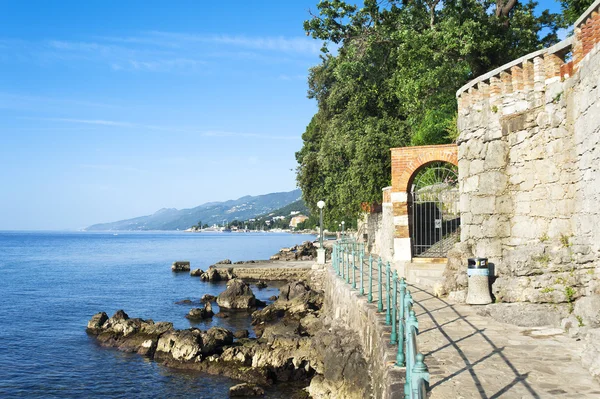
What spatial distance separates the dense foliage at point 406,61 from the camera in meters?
17.2

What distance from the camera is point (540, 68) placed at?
31.0 feet

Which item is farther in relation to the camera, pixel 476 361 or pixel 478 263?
pixel 478 263

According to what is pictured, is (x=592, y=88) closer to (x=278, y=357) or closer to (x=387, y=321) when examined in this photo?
(x=387, y=321)

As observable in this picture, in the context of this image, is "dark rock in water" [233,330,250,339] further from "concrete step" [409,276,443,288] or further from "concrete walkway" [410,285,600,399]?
"concrete walkway" [410,285,600,399]

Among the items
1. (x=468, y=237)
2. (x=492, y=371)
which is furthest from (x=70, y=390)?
(x=492, y=371)

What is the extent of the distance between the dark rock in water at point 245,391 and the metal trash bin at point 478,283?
18.7 ft

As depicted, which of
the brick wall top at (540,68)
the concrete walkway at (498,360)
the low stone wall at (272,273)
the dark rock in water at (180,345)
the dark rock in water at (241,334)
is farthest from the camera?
the low stone wall at (272,273)

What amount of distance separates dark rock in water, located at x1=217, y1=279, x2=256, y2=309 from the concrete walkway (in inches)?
661

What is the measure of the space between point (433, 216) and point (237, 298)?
33.2 feet

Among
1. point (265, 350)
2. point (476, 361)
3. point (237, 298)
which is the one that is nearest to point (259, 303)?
point (237, 298)

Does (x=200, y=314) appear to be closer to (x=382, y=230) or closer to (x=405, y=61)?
(x=382, y=230)

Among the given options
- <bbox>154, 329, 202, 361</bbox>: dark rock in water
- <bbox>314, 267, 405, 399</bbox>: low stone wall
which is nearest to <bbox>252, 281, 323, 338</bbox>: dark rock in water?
<bbox>154, 329, 202, 361</bbox>: dark rock in water

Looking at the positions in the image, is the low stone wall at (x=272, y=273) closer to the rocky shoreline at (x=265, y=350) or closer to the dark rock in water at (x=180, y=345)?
the rocky shoreline at (x=265, y=350)

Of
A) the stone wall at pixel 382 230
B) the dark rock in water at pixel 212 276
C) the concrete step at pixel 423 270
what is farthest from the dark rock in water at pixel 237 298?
the dark rock in water at pixel 212 276
